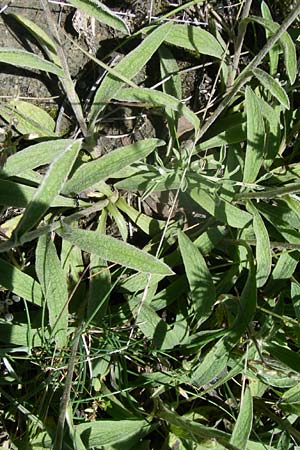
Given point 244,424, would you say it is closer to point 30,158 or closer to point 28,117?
point 30,158

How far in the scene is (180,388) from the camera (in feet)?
7.83

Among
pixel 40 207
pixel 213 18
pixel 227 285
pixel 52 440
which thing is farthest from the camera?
pixel 213 18

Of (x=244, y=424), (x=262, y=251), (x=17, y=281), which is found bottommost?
(x=244, y=424)

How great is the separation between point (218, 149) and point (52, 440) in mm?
1333

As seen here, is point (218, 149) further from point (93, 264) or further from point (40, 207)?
point (40, 207)

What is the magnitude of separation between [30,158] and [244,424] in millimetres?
1226

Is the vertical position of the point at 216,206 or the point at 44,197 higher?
the point at 44,197

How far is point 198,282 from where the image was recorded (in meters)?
2.31

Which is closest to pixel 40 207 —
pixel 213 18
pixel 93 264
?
pixel 93 264

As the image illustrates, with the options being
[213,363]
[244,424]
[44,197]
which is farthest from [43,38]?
[244,424]

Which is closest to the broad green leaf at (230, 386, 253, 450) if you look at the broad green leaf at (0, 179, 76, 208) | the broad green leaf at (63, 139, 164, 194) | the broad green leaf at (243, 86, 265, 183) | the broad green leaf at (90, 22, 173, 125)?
the broad green leaf at (243, 86, 265, 183)

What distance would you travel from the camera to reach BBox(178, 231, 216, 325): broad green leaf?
231 centimetres

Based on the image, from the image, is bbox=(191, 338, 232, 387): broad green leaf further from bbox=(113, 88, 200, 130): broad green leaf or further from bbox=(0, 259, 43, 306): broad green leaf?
bbox=(113, 88, 200, 130): broad green leaf

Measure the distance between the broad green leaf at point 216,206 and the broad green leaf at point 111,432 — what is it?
2.79 ft
